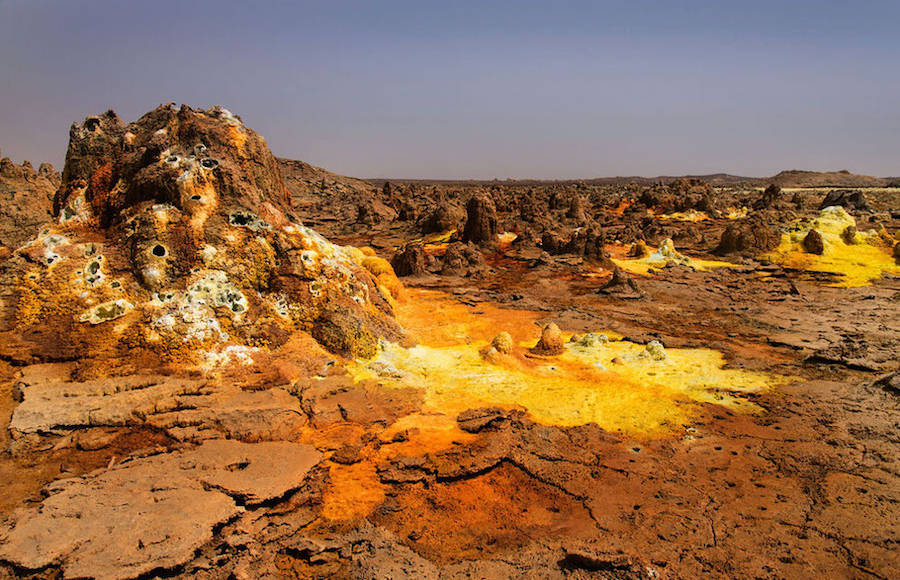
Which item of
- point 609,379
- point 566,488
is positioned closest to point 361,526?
point 566,488

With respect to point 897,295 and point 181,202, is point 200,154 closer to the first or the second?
point 181,202

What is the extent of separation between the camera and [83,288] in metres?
5.53

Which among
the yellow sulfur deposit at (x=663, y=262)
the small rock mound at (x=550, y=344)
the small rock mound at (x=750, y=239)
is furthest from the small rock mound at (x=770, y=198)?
the small rock mound at (x=550, y=344)

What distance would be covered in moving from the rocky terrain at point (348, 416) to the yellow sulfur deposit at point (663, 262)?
240 inches

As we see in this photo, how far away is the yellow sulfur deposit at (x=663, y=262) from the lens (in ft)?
53.0

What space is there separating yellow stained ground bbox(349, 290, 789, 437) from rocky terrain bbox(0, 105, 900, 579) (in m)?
0.04

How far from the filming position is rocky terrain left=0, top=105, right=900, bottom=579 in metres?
3.24

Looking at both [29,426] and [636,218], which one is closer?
[29,426]

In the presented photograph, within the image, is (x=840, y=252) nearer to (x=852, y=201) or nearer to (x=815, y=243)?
(x=815, y=243)

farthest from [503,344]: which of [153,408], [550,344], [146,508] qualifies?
[146,508]

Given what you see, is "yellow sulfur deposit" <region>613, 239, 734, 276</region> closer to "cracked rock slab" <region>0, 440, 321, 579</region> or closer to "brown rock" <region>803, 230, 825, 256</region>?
"brown rock" <region>803, 230, 825, 256</region>

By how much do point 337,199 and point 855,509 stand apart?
130ft

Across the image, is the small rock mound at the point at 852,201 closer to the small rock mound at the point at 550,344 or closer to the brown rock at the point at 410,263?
the brown rock at the point at 410,263

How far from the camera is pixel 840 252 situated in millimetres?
15867
